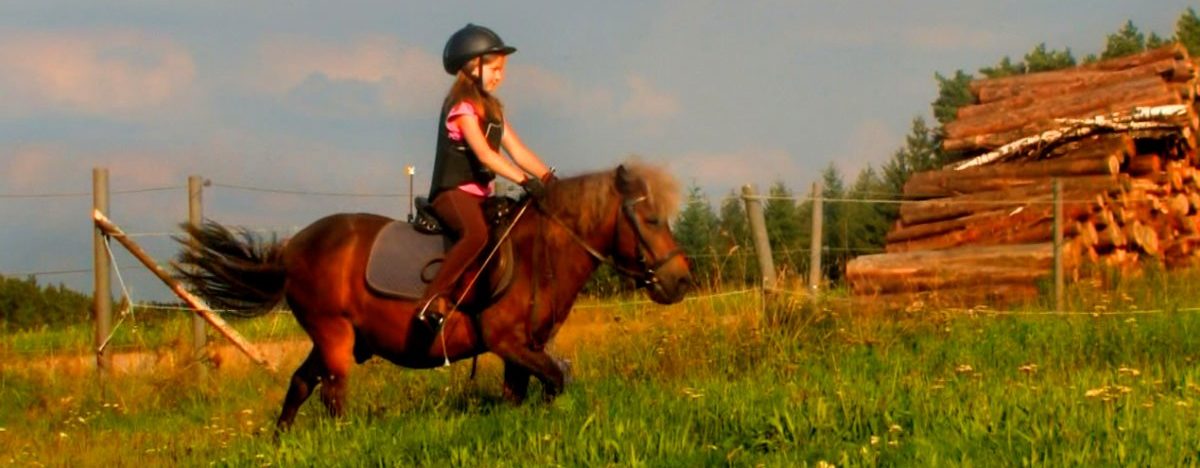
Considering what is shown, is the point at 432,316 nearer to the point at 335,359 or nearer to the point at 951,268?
the point at 335,359

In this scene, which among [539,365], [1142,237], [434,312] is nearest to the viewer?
[539,365]

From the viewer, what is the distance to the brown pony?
28.1ft

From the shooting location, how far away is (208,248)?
9.73m

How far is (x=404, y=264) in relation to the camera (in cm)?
878

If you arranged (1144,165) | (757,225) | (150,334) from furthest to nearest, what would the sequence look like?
(1144,165), (150,334), (757,225)

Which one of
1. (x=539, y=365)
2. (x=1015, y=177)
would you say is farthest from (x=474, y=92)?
(x=1015, y=177)

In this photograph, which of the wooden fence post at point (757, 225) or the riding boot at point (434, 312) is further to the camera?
the wooden fence post at point (757, 225)

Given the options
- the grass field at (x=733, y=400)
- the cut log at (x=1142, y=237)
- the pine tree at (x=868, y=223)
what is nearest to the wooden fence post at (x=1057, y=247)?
the grass field at (x=733, y=400)

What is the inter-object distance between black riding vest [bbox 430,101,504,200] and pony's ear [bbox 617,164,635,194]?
2.46ft

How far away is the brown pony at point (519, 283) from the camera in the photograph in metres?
8.57

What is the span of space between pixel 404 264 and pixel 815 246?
20.0 ft

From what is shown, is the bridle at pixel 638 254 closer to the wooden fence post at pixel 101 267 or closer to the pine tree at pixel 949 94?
the wooden fence post at pixel 101 267

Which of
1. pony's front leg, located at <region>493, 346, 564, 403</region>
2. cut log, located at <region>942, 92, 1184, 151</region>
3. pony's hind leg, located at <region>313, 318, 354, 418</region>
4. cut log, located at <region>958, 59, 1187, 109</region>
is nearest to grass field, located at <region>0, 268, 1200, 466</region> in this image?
pony's front leg, located at <region>493, 346, 564, 403</region>

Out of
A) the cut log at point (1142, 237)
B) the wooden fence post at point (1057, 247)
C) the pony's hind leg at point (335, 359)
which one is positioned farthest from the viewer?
the cut log at point (1142, 237)
